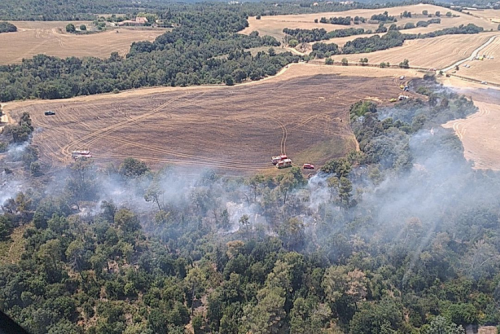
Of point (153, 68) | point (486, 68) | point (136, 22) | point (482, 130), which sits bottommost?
point (482, 130)

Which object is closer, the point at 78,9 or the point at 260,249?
the point at 260,249

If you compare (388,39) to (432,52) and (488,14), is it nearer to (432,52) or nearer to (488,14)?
(432,52)

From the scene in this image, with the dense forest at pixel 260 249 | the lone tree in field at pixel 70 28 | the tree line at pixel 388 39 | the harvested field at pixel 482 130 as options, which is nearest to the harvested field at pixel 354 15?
the tree line at pixel 388 39

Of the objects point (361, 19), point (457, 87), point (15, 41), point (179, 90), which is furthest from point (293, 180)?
point (361, 19)

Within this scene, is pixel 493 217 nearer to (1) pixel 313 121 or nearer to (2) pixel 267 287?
(2) pixel 267 287

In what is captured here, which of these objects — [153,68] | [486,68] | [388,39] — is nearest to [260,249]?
[153,68]

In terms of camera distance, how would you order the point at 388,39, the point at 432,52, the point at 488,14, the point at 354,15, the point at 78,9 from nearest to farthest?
the point at 432,52 → the point at 388,39 → the point at 488,14 → the point at 354,15 → the point at 78,9
